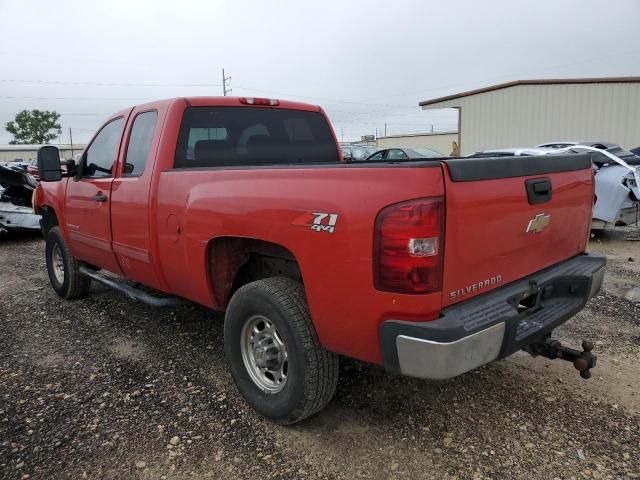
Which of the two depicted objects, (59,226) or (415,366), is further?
(59,226)

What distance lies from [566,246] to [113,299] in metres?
4.57

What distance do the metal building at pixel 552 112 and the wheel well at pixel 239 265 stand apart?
20.9m

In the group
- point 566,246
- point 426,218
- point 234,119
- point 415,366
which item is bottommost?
point 415,366

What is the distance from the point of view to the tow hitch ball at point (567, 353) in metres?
2.74

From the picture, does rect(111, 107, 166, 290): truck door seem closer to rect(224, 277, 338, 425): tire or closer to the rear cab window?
the rear cab window

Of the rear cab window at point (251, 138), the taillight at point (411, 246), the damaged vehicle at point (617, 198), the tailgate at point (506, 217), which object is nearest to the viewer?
the taillight at point (411, 246)

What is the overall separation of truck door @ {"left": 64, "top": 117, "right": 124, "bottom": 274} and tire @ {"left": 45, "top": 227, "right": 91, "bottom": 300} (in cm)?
34

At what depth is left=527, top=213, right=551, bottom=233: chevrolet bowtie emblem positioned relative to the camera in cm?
265

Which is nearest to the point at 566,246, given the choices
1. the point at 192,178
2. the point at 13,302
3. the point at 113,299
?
the point at 192,178

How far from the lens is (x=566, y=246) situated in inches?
121

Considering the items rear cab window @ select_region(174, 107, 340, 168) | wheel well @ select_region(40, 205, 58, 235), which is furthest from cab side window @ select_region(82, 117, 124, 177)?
wheel well @ select_region(40, 205, 58, 235)

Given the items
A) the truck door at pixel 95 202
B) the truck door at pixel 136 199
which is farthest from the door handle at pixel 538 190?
the truck door at pixel 95 202

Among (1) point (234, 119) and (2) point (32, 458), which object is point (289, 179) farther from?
(2) point (32, 458)

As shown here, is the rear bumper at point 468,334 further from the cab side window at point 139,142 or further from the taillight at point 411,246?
the cab side window at point 139,142
